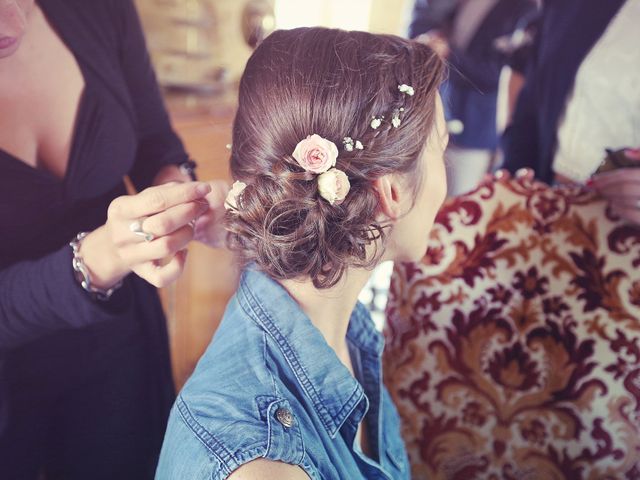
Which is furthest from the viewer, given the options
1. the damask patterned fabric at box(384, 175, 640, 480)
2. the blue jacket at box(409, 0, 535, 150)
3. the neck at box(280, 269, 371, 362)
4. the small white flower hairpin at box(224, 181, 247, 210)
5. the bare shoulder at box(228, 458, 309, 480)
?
the blue jacket at box(409, 0, 535, 150)

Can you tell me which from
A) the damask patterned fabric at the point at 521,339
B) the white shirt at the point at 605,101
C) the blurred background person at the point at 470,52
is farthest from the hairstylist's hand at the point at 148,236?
the blurred background person at the point at 470,52

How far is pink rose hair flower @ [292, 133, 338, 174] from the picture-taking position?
638 millimetres

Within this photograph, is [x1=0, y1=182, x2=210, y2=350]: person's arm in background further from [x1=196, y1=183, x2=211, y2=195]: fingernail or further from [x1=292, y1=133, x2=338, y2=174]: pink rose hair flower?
[x1=292, y1=133, x2=338, y2=174]: pink rose hair flower

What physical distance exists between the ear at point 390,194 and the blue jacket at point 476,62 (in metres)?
1.15

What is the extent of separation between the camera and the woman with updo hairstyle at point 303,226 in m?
0.63

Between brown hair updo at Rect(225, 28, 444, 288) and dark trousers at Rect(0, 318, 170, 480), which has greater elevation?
brown hair updo at Rect(225, 28, 444, 288)

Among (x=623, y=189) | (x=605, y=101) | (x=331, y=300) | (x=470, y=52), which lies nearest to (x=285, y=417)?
(x=331, y=300)

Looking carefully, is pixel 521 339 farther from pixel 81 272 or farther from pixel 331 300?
pixel 81 272

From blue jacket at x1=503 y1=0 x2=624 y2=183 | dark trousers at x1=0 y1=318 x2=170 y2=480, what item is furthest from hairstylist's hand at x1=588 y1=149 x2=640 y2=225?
dark trousers at x1=0 y1=318 x2=170 y2=480

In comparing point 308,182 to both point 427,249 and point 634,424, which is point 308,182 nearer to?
point 427,249

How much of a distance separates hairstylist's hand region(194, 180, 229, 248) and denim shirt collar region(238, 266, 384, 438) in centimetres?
9

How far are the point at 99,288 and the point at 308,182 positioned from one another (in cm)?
30

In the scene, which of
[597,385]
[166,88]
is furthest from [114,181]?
[166,88]

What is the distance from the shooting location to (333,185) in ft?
2.12
